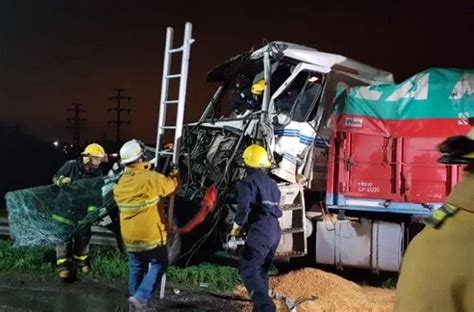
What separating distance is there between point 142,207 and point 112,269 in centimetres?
242

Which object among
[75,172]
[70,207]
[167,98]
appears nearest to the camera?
[167,98]

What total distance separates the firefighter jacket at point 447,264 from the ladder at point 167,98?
494 centimetres

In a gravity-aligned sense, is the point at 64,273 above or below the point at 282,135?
below

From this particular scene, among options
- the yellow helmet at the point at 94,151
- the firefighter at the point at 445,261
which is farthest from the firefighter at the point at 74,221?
the firefighter at the point at 445,261

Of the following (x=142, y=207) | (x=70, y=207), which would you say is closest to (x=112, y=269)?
(x=70, y=207)

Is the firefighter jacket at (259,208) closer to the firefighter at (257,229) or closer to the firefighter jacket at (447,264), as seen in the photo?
the firefighter at (257,229)

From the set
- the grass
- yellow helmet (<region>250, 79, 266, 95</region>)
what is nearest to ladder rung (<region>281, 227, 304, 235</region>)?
the grass

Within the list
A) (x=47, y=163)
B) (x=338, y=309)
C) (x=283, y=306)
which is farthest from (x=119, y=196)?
(x=47, y=163)

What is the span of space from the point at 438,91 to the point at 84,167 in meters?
4.63

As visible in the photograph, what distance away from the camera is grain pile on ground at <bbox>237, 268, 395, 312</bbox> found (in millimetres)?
6051

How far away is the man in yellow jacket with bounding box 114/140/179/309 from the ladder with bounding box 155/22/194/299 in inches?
32.3

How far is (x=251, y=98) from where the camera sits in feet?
27.0

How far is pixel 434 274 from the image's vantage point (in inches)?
51.4

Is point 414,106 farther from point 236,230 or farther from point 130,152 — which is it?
point 130,152
